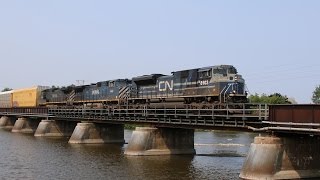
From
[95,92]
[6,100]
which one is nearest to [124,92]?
[95,92]

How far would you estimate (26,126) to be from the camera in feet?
224

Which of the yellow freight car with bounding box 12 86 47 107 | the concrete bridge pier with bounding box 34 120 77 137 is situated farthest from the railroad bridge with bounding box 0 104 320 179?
the yellow freight car with bounding box 12 86 47 107

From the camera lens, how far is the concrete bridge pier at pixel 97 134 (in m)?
45.6

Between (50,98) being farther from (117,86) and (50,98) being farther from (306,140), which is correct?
(306,140)

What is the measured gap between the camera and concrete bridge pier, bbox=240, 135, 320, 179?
69.9 feet

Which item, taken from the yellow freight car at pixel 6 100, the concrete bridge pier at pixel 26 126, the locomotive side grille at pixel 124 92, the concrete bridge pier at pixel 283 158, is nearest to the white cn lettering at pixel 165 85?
the locomotive side grille at pixel 124 92

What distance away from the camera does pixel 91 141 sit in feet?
149

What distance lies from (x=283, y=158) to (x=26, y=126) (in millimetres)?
53610

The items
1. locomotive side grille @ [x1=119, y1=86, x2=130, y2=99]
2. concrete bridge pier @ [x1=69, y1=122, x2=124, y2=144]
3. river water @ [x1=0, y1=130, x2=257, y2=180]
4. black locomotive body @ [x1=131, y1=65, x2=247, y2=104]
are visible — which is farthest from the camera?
locomotive side grille @ [x1=119, y1=86, x2=130, y2=99]

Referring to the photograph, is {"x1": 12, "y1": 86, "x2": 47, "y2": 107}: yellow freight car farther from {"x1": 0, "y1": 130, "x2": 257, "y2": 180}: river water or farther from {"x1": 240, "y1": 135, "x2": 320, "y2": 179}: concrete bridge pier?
{"x1": 240, "y1": 135, "x2": 320, "y2": 179}: concrete bridge pier

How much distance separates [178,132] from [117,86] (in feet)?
56.5

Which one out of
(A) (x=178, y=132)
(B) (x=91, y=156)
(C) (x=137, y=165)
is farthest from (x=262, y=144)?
(B) (x=91, y=156)

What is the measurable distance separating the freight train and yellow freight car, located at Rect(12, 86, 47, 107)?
9.18m

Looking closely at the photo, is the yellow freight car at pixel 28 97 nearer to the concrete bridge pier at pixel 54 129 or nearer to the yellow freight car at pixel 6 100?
the yellow freight car at pixel 6 100
